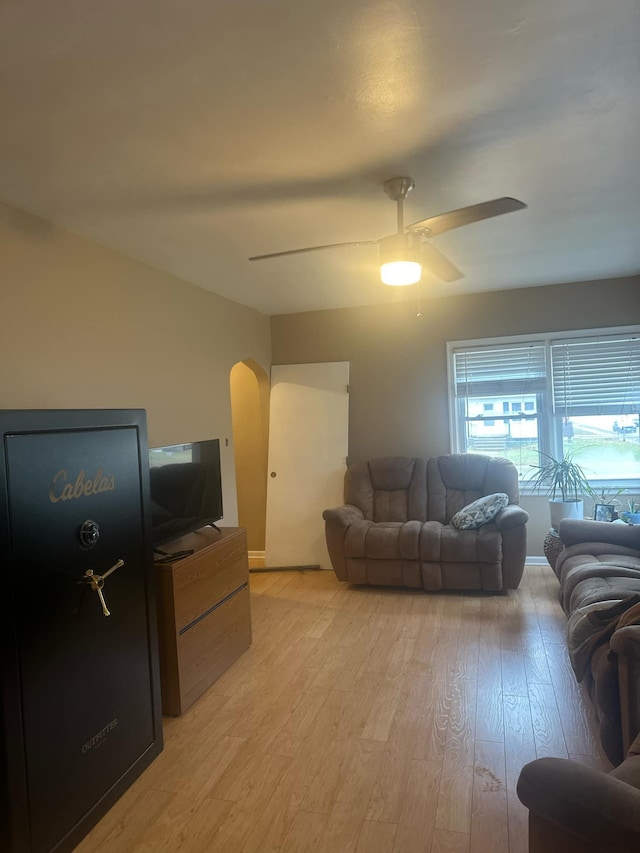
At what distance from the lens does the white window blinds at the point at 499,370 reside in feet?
16.5

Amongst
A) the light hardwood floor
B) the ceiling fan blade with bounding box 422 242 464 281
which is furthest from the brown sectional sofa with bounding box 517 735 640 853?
the ceiling fan blade with bounding box 422 242 464 281

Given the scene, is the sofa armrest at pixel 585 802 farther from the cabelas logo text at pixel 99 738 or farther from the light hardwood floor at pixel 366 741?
the cabelas logo text at pixel 99 738

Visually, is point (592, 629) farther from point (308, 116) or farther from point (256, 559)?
point (256, 559)

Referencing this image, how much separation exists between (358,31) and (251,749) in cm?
275

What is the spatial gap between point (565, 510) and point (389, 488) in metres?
1.50

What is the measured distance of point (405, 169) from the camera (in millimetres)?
2361

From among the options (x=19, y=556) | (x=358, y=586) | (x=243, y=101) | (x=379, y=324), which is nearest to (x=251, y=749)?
(x=19, y=556)

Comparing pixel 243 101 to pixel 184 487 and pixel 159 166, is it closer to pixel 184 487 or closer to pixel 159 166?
pixel 159 166

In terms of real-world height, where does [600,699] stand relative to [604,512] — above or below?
below

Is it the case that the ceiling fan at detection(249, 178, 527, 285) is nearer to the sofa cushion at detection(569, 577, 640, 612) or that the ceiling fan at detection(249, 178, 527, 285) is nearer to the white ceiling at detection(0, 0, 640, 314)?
the white ceiling at detection(0, 0, 640, 314)

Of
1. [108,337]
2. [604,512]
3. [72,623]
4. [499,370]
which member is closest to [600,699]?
[72,623]

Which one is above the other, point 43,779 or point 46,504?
point 46,504

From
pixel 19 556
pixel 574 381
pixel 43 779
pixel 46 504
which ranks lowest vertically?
pixel 43 779

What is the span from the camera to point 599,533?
3623 mm
